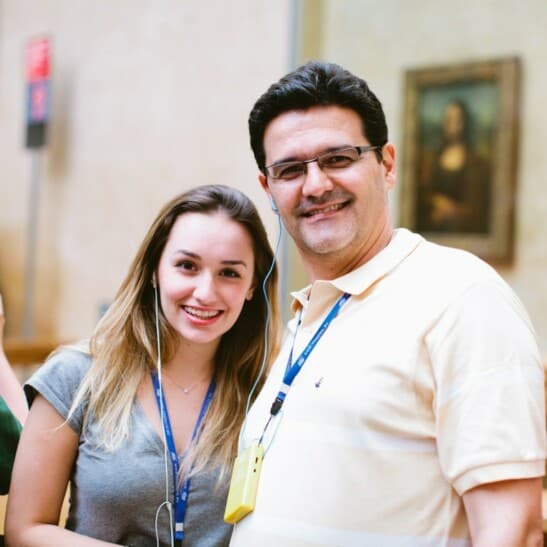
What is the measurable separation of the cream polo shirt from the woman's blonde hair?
1.28 ft

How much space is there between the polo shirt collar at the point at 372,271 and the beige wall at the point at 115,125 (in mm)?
3116

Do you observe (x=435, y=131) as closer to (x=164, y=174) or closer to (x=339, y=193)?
(x=164, y=174)

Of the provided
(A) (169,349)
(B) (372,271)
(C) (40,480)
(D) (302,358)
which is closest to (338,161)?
(B) (372,271)

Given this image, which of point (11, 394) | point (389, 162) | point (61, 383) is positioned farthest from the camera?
point (11, 394)

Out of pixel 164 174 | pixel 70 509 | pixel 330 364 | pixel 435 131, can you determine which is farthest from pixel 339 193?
pixel 164 174

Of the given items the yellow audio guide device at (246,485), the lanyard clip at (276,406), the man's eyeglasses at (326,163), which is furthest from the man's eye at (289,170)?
the yellow audio guide device at (246,485)

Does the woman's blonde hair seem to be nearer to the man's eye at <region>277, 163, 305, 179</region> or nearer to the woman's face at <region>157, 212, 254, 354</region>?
the woman's face at <region>157, 212, 254, 354</region>

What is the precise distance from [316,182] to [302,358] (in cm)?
43

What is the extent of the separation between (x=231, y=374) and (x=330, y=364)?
67 centimetres

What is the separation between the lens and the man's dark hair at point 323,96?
6.41 feet

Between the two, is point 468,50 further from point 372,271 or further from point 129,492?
point 129,492

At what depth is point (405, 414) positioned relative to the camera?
1683 millimetres

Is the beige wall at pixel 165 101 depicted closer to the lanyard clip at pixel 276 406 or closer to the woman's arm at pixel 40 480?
the woman's arm at pixel 40 480

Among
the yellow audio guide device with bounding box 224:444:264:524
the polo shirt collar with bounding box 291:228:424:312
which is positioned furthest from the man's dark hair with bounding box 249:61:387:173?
the yellow audio guide device with bounding box 224:444:264:524
